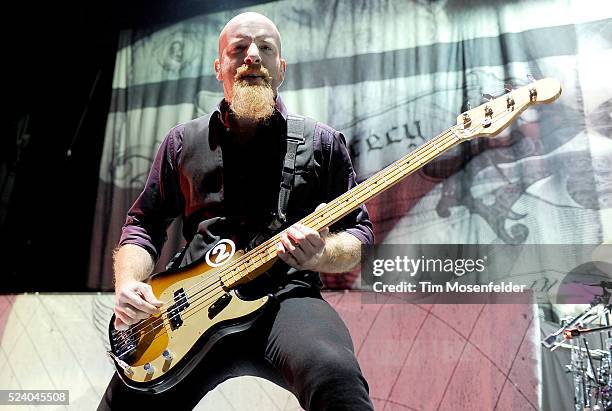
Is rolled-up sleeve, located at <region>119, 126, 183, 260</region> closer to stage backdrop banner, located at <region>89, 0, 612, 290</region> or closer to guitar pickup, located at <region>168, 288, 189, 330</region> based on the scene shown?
guitar pickup, located at <region>168, 288, 189, 330</region>

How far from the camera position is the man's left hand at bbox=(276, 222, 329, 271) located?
1722mm

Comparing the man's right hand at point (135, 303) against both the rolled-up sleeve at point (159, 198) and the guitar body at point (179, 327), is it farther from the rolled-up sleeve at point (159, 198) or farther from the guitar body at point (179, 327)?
the rolled-up sleeve at point (159, 198)

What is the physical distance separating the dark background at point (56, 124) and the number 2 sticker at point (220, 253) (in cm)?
163

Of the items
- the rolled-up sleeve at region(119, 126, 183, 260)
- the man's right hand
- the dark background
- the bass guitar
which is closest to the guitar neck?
the bass guitar

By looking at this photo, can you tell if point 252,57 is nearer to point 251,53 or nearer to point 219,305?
point 251,53

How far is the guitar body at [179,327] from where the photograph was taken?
1803mm

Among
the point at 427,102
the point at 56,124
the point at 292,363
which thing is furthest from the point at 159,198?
the point at 56,124

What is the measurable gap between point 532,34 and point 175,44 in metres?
2.01

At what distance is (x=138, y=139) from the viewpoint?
3537 millimetres

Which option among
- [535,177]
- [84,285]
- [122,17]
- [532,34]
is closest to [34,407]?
[84,285]

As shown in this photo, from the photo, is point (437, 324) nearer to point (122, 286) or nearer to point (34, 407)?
point (122, 286)

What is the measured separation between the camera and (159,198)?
88.7 inches

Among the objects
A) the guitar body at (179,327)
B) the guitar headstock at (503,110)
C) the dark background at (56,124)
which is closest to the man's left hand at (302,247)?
the guitar body at (179,327)

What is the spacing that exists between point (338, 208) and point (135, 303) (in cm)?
69
